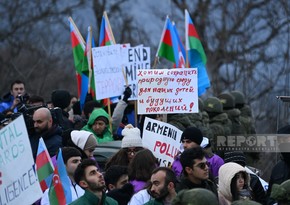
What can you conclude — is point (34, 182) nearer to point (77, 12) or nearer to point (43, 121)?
point (43, 121)

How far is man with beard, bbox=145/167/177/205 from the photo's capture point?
39.3 feet

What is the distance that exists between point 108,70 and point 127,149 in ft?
14.6

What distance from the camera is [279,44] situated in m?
29.5

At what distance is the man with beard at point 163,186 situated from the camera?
39.3ft

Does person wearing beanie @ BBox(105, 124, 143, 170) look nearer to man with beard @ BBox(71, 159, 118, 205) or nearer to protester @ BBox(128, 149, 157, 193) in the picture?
protester @ BBox(128, 149, 157, 193)

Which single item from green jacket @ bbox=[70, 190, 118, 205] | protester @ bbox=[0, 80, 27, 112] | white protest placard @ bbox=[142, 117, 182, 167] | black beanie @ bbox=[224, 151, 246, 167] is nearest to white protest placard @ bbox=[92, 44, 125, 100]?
protester @ bbox=[0, 80, 27, 112]

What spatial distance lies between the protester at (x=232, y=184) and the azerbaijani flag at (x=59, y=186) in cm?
139

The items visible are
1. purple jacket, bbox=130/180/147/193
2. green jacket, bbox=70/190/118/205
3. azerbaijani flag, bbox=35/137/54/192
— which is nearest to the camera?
green jacket, bbox=70/190/118/205

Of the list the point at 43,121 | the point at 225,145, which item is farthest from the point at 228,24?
the point at 43,121

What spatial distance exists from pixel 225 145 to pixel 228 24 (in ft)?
41.8

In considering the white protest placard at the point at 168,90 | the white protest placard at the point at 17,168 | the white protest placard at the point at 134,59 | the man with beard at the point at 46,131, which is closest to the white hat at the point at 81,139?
the man with beard at the point at 46,131

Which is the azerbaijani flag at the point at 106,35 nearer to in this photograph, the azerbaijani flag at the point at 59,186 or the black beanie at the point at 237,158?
the black beanie at the point at 237,158

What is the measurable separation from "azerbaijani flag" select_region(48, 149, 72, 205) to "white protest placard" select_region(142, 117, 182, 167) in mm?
2637

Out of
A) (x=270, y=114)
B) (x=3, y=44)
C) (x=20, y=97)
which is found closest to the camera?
(x=20, y=97)
